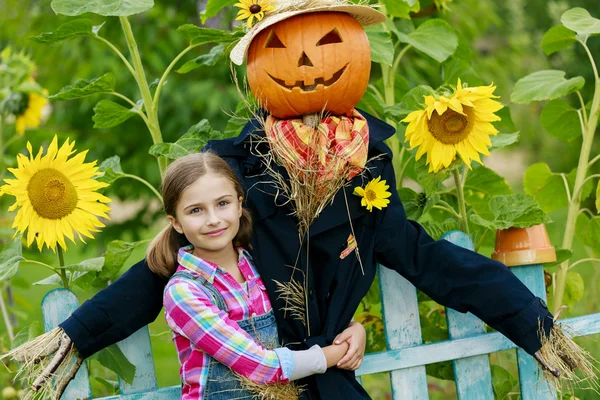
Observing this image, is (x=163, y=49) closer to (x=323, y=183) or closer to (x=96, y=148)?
(x=96, y=148)

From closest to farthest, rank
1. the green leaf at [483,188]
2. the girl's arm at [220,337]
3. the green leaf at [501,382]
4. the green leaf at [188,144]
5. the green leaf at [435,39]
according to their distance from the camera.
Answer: the girl's arm at [220,337] → the green leaf at [188,144] → the green leaf at [501,382] → the green leaf at [435,39] → the green leaf at [483,188]

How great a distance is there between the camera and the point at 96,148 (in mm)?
5367

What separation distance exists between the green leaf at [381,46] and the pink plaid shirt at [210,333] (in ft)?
3.06

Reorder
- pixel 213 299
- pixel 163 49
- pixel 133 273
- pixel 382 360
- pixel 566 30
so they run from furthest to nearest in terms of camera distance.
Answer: pixel 163 49, pixel 566 30, pixel 382 360, pixel 133 273, pixel 213 299

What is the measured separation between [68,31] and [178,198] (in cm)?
75

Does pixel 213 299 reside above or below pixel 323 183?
below

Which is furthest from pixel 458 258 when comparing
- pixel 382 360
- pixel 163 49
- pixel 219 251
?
pixel 163 49

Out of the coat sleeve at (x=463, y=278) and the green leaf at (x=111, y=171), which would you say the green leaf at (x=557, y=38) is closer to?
the coat sleeve at (x=463, y=278)

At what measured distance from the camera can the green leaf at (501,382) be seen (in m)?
2.62

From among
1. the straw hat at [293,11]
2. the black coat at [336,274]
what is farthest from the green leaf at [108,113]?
the straw hat at [293,11]

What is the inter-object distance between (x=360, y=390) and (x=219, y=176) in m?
0.75

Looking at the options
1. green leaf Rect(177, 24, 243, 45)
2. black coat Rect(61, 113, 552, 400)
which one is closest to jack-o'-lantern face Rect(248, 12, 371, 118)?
black coat Rect(61, 113, 552, 400)

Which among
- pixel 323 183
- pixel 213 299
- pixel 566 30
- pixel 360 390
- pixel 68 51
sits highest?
pixel 68 51

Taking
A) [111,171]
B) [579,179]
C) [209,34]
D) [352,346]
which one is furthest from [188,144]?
[579,179]
